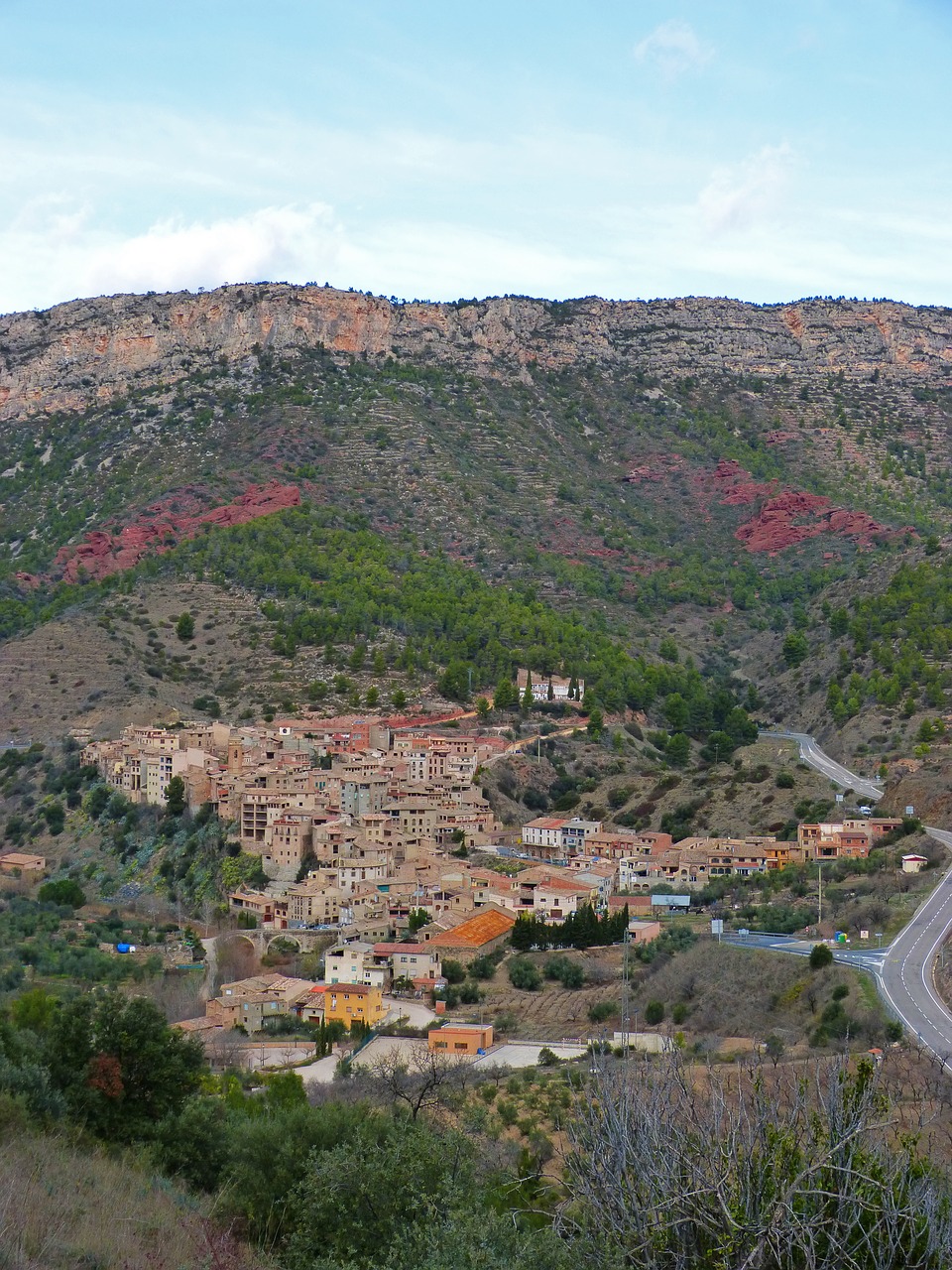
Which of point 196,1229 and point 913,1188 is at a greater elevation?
point 913,1188

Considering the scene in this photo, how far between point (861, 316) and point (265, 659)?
6119 cm

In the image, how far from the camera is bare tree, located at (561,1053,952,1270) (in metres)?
9.25

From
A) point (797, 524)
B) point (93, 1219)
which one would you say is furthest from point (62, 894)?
point (797, 524)

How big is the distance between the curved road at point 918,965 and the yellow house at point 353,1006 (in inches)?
279

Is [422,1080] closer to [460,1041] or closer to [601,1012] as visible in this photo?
[460,1041]

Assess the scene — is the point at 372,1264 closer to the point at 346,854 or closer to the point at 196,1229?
the point at 196,1229

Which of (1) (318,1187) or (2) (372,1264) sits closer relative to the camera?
(2) (372,1264)

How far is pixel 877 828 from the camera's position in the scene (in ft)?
127

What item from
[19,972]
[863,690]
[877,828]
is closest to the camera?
[19,972]

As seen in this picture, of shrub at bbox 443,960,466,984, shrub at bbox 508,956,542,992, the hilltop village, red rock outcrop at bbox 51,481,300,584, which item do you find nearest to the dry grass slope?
the hilltop village

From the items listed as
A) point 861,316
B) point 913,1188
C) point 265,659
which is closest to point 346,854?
point 265,659

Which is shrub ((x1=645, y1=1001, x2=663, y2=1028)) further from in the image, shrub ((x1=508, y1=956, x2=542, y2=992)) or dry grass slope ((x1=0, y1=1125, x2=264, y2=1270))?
dry grass slope ((x1=0, y1=1125, x2=264, y2=1270))

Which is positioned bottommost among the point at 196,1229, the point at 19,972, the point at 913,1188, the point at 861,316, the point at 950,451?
the point at 19,972

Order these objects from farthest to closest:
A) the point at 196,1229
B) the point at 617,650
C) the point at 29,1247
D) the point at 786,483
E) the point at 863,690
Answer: the point at 786,483, the point at 617,650, the point at 863,690, the point at 196,1229, the point at 29,1247
